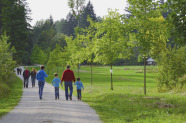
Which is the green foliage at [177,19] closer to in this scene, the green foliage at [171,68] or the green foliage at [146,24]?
the green foliage at [146,24]

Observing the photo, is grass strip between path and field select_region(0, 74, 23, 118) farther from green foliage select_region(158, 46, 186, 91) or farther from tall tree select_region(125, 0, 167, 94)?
green foliage select_region(158, 46, 186, 91)

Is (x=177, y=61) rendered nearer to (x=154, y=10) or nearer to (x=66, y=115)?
(x=154, y=10)

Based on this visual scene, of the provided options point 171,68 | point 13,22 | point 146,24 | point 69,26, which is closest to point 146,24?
point 146,24

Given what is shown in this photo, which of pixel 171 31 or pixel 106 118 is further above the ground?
pixel 171 31

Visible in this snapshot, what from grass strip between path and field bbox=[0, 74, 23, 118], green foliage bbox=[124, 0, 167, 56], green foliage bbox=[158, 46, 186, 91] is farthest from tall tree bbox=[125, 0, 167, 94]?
grass strip between path and field bbox=[0, 74, 23, 118]

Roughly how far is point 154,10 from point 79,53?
44.7 ft

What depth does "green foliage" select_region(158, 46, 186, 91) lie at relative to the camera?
2147 centimetres

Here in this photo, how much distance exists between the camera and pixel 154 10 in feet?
48.5

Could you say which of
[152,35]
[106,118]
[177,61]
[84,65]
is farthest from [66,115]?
[84,65]

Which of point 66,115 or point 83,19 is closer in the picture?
point 66,115

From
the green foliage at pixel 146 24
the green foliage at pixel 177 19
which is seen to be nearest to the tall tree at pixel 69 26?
the green foliage at pixel 146 24

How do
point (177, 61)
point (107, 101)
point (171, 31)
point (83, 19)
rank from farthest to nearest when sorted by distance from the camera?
point (83, 19)
point (177, 61)
point (107, 101)
point (171, 31)

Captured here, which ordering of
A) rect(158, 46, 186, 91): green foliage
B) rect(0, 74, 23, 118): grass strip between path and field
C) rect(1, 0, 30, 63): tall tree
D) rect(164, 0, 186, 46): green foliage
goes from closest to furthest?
1. rect(164, 0, 186, 46): green foliage
2. rect(0, 74, 23, 118): grass strip between path and field
3. rect(158, 46, 186, 91): green foliage
4. rect(1, 0, 30, 63): tall tree

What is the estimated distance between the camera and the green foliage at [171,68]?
21469 mm
